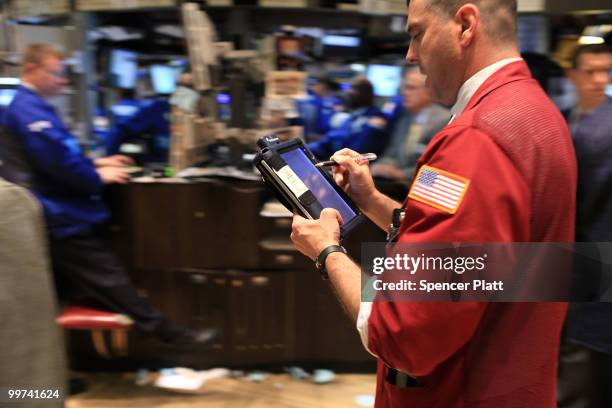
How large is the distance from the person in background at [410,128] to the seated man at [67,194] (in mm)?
1474

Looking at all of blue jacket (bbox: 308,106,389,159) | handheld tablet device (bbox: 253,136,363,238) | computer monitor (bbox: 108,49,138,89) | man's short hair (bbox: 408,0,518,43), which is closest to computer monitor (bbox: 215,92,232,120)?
blue jacket (bbox: 308,106,389,159)

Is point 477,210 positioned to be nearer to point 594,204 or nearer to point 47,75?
point 594,204

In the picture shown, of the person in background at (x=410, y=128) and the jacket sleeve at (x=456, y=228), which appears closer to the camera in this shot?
the jacket sleeve at (x=456, y=228)

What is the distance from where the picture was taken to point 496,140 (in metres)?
0.85

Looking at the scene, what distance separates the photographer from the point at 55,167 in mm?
2770

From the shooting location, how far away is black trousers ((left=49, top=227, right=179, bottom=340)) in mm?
2891

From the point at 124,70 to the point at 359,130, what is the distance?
6.47 feet

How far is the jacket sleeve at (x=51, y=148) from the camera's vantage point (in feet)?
8.89

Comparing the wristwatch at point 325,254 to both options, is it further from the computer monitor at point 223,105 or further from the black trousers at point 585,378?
the computer monitor at point 223,105

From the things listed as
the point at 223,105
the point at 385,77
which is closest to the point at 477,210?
the point at 223,105

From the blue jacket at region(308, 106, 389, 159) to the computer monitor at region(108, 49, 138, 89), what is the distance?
1.62 metres

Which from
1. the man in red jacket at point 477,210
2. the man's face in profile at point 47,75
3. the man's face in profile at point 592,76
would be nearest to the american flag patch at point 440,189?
the man in red jacket at point 477,210

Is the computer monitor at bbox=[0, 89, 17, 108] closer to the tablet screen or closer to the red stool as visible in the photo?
the red stool

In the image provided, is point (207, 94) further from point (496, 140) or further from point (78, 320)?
point (496, 140)
